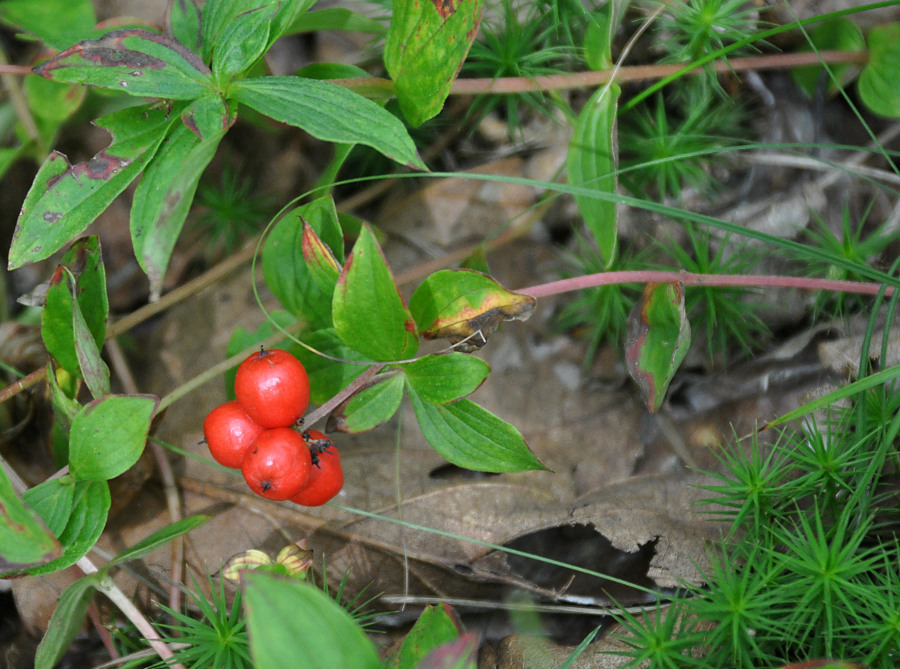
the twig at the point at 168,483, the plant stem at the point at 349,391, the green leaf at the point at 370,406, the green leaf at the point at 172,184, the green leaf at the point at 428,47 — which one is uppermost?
the green leaf at the point at 428,47

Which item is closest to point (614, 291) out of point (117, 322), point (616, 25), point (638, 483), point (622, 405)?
point (622, 405)

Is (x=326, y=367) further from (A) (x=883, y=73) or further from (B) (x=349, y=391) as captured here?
(A) (x=883, y=73)

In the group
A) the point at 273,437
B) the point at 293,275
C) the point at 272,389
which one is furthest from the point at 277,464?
the point at 293,275

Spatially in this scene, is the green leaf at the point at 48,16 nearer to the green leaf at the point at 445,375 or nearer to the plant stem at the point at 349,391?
the plant stem at the point at 349,391

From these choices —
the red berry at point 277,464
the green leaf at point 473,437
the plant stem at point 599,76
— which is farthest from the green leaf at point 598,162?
the red berry at point 277,464

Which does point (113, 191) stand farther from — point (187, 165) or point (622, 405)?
point (622, 405)
